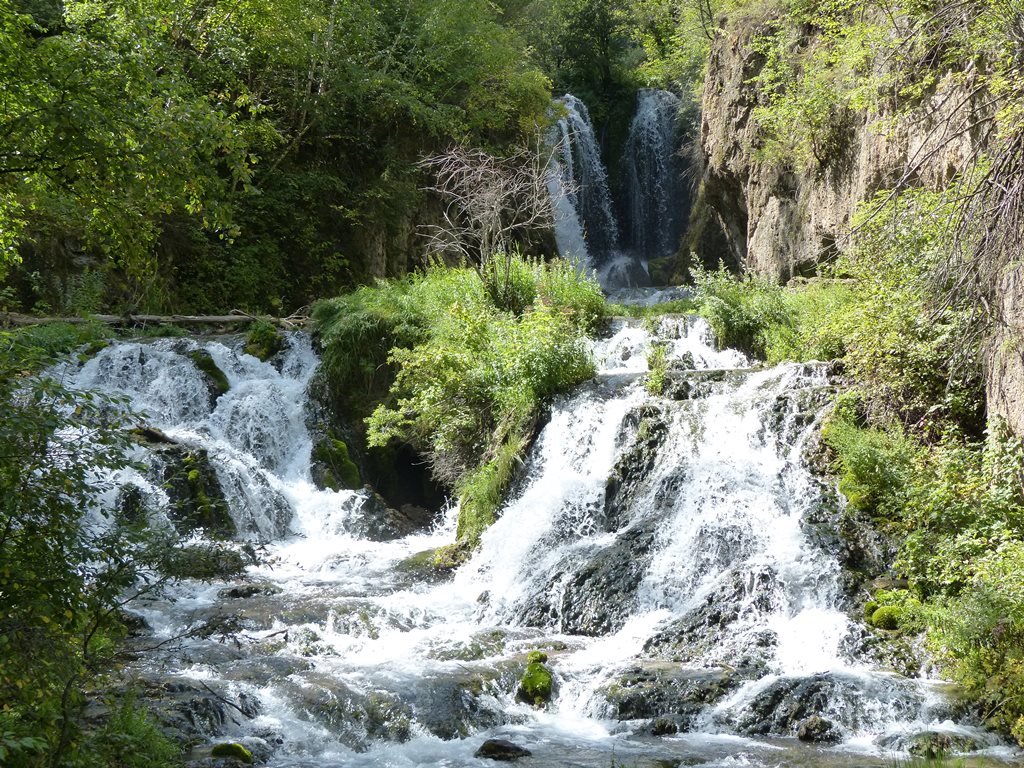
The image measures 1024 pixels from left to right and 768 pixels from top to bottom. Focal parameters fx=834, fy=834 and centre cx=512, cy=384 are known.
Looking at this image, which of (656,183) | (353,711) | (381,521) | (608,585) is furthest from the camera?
(656,183)

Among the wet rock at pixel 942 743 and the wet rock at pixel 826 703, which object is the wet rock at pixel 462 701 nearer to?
the wet rock at pixel 826 703

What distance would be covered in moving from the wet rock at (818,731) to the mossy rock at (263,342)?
10.7 metres

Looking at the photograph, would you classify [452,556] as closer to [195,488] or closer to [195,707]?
[195,488]

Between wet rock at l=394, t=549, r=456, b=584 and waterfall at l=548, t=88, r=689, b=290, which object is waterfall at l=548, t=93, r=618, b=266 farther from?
wet rock at l=394, t=549, r=456, b=584

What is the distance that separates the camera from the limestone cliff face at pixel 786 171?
33.7 ft

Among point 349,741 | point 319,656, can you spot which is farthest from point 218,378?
point 349,741

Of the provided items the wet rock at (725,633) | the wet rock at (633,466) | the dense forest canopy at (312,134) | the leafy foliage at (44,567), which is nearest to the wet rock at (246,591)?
the wet rock at (633,466)

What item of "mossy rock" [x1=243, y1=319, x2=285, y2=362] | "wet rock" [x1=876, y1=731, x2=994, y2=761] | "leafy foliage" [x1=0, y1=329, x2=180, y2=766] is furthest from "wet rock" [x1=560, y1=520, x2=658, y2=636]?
"mossy rock" [x1=243, y1=319, x2=285, y2=362]

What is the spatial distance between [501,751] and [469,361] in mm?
6582

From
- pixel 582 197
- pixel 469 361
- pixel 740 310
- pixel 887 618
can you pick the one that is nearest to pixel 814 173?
pixel 740 310

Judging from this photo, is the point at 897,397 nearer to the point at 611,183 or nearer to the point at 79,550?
the point at 79,550

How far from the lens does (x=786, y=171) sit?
1461 centimetres

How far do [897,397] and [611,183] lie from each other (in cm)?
1691

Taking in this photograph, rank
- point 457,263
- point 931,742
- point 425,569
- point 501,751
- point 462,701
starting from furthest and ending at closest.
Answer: point 457,263, point 425,569, point 462,701, point 501,751, point 931,742
